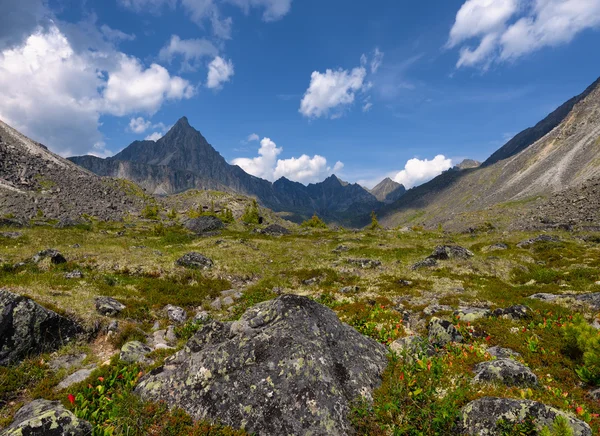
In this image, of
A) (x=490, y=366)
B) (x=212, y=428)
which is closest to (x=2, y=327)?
(x=212, y=428)

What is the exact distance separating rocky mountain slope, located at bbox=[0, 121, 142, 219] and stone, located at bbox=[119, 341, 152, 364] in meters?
92.2

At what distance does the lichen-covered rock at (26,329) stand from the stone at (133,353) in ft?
9.99

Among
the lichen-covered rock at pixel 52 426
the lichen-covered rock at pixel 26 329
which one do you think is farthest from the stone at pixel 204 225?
the lichen-covered rock at pixel 52 426

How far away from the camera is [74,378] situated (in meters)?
9.95

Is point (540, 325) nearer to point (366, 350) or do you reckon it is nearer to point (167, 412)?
point (366, 350)

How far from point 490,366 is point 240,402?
24.9 feet

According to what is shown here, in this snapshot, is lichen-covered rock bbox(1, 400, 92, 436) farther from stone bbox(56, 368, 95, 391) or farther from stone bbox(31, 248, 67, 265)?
stone bbox(31, 248, 67, 265)

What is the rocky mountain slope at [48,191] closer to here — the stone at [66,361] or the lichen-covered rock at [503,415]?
the stone at [66,361]

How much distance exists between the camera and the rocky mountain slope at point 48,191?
3406 inches

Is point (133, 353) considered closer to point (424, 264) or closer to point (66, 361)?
point (66, 361)

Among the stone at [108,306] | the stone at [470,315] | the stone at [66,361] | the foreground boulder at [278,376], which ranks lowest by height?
the stone at [470,315]

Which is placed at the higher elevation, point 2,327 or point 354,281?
point 2,327

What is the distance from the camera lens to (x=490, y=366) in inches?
364

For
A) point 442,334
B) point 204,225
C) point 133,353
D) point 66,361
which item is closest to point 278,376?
point 133,353
